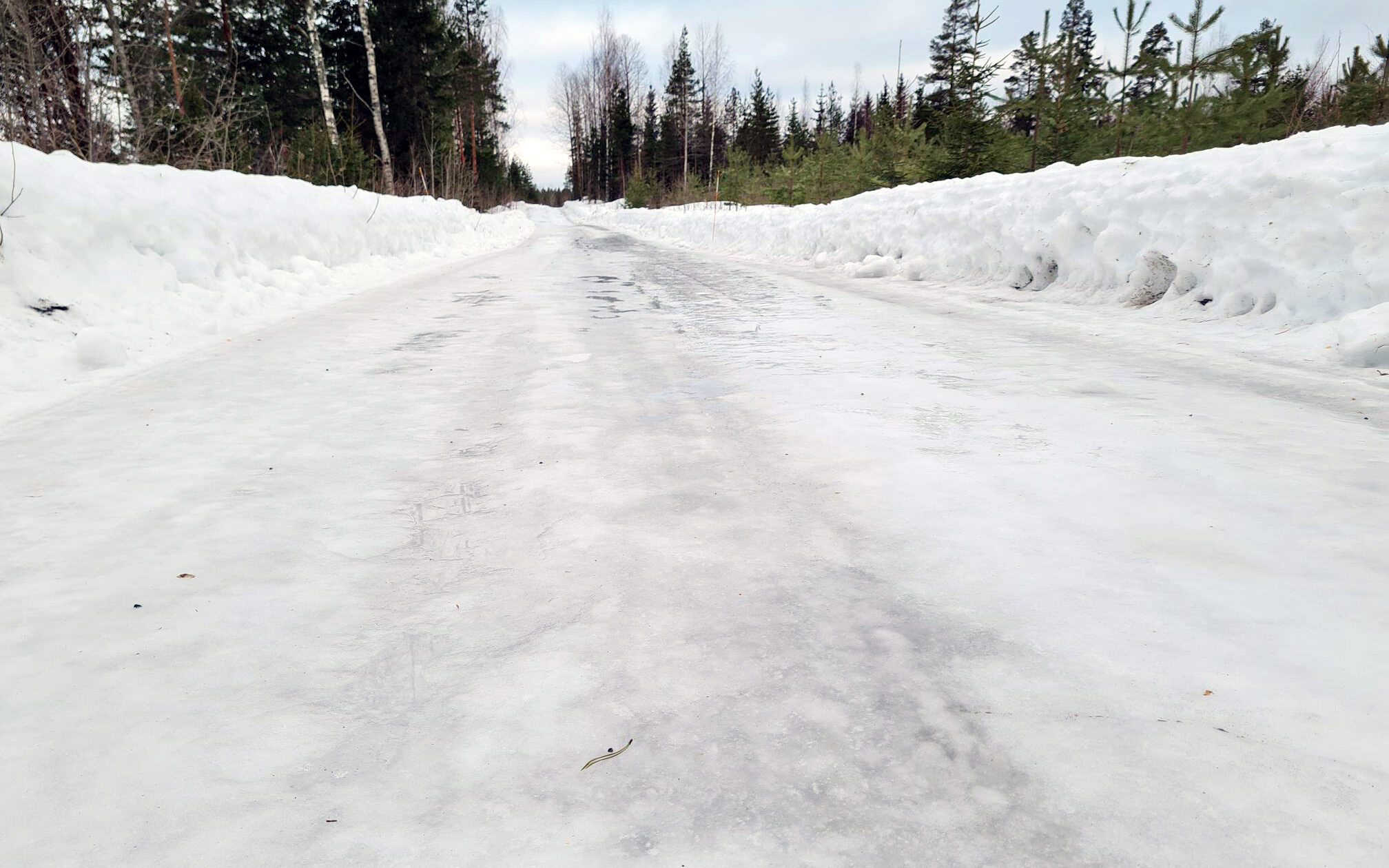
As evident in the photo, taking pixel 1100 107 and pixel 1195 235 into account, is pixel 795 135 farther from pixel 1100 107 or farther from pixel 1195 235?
pixel 1195 235

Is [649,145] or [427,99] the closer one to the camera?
[427,99]

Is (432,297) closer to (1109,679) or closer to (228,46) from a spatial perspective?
(1109,679)

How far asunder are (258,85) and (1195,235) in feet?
87.8

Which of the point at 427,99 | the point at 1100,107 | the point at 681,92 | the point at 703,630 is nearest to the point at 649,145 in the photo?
the point at 681,92

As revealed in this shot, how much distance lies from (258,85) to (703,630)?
92.1ft

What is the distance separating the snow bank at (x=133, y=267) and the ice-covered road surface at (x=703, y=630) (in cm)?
101

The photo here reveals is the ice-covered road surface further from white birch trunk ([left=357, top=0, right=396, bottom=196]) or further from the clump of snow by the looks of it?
white birch trunk ([left=357, top=0, right=396, bottom=196])

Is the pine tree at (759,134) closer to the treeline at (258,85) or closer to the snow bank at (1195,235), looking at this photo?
the treeline at (258,85)

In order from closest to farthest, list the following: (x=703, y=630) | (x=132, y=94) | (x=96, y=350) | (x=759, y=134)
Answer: (x=703, y=630) < (x=96, y=350) < (x=132, y=94) < (x=759, y=134)

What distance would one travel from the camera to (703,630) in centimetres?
172

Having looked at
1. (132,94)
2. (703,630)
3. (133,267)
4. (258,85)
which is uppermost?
(258,85)

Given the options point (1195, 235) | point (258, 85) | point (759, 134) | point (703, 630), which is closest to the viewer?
point (703, 630)

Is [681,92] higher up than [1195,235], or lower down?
higher up

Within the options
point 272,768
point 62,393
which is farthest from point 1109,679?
point 62,393
